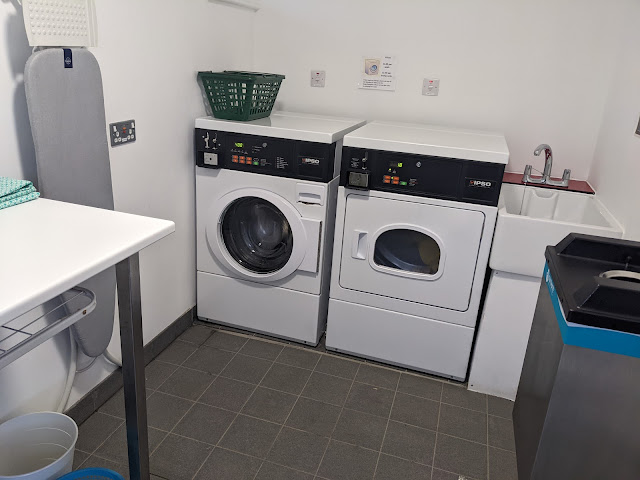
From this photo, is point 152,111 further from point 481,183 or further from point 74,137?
point 481,183

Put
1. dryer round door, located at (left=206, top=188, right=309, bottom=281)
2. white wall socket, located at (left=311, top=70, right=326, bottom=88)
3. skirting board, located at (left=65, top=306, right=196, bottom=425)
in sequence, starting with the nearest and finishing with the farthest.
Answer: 1. skirting board, located at (left=65, top=306, right=196, bottom=425)
2. dryer round door, located at (left=206, top=188, right=309, bottom=281)
3. white wall socket, located at (left=311, top=70, right=326, bottom=88)

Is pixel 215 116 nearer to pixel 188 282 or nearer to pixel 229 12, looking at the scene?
pixel 229 12

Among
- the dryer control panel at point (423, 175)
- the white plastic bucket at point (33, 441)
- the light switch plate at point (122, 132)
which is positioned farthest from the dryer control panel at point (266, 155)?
the white plastic bucket at point (33, 441)

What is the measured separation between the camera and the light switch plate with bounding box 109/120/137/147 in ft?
6.55

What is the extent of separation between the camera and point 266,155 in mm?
2455

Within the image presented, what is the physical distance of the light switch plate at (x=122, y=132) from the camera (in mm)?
1996

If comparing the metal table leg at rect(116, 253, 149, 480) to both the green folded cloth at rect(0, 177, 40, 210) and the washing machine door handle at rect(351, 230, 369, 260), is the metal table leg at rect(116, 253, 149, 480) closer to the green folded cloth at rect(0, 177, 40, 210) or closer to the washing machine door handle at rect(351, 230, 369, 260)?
the green folded cloth at rect(0, 177, 40, 210)

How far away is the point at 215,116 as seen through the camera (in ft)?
8.50

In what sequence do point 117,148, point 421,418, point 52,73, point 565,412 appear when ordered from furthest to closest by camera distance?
point 421,418 < point 117,148 < point 52,73 < point 565,412

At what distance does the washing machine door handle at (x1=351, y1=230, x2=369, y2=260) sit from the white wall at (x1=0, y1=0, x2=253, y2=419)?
2.89ft

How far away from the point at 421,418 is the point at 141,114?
5.80ft

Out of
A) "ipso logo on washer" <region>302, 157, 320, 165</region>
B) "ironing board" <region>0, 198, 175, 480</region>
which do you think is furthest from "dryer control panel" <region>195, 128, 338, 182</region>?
"ironing board" <region>0, 198, 175, 480</region>

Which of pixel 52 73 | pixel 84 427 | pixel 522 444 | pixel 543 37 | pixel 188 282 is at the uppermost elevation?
pixel 543 37

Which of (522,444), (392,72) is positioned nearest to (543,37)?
(392,72)
